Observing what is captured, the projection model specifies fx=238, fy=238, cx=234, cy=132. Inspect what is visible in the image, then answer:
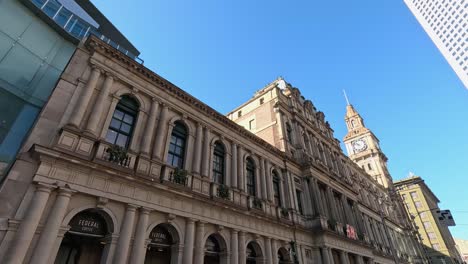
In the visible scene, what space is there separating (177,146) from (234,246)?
6.25 meters

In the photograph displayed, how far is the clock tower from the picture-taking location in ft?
168

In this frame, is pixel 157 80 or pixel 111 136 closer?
pixel 111 136

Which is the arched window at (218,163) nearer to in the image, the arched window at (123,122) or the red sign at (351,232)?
the arched window at (123,122)

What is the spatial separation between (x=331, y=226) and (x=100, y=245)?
58.4 feet

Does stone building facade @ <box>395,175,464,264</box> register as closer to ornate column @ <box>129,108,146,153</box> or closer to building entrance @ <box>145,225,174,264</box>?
building entrance @ <box>145,225,174,264</box>

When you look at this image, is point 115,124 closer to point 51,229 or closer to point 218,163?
point 51,229

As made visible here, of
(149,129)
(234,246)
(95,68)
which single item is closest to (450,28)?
(234,246)

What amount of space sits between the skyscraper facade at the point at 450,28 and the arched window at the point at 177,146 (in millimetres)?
31274

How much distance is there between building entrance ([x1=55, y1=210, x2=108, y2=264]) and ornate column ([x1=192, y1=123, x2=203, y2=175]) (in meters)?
5.07

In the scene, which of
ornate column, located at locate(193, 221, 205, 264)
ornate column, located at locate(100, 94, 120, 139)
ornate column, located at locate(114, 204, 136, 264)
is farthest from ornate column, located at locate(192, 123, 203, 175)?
ornate column, located at locate(100, 94, 120, 139)

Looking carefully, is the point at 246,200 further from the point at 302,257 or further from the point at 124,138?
the point at 124,138

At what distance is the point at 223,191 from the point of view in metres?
13.8

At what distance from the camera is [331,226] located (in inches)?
803

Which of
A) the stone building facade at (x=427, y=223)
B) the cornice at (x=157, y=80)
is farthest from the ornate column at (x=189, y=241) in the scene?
the stone building facade at (x=427, y=223)
